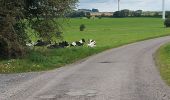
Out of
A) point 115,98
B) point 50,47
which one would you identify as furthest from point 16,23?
point 115,98

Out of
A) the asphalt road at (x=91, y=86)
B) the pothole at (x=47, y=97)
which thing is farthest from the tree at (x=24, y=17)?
the pothole at (x=47, y=97)

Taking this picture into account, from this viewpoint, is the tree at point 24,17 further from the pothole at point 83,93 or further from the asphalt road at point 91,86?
the pothole at point 83,93

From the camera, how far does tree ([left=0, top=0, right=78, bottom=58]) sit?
2636cm

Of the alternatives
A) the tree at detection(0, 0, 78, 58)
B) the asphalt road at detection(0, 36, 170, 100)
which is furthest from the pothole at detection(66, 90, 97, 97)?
the tree at detection(0, 0, 78, 58)

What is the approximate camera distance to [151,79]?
1844cm

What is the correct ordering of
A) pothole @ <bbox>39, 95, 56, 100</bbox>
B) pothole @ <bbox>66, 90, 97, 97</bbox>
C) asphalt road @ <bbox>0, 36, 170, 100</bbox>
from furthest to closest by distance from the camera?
pothole @ <bbox>66, 90, 97, 97</bbox>
asphalt road @ <bbox>0, 36, 170, 100</bbox>
pothole @ <bbox>39, 95, 56, 100</bbox>

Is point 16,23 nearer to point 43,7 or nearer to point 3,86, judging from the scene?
point 43,7

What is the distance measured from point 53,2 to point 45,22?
5.82ft

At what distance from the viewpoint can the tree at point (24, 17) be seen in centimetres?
2636

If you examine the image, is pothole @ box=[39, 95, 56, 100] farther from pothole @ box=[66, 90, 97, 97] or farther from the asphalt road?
pothole @ box=[66, 90, 97, 97]

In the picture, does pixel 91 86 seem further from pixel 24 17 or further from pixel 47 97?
pixel 24 17

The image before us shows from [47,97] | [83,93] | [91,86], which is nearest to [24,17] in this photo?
[91,86]

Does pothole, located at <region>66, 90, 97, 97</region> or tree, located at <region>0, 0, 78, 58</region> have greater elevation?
tree, located at <region>0, 0, 78, 58</region>

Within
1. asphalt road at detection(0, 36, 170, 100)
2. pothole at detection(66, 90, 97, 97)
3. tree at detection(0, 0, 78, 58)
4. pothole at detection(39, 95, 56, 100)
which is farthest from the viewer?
tree at detection(0, 0, 78, 58)
